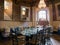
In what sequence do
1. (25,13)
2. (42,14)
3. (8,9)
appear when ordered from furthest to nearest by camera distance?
1. (25,13)
2. (42,14)
3. (8,9)

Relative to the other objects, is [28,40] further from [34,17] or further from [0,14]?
[34,17]

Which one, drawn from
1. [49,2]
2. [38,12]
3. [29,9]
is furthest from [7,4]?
[49,2]

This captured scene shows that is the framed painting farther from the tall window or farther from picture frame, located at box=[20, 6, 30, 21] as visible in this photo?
the tall window

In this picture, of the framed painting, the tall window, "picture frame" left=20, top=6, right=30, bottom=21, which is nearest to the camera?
the framed painting

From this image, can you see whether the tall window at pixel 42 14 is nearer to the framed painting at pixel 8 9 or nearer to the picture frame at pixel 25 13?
the picture frame at pixel 25 13

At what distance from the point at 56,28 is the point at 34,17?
2157 mm

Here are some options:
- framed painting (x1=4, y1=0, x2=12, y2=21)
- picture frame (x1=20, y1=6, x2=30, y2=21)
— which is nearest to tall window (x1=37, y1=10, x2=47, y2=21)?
picture frame (x1=20, y1=6, x2=30, y2=21)

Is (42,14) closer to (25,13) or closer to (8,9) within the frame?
(25,13)

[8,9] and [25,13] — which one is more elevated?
[8,9]

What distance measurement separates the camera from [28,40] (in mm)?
4133

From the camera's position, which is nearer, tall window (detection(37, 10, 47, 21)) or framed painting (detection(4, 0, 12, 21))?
framed painting (detection(4, 0, 12, 21))

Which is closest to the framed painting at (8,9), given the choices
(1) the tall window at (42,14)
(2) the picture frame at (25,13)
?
(2) the picture frame at (25,13)

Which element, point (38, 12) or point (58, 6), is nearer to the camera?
point (58, 6)

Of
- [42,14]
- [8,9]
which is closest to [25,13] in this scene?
[42,14]
